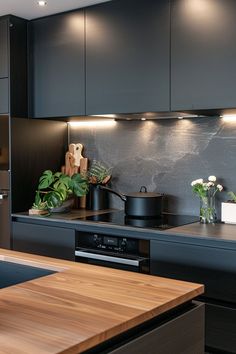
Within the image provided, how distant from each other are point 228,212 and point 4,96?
181 cm

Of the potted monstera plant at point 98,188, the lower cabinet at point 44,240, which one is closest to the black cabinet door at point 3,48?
the potted monstera plant at point 98,188

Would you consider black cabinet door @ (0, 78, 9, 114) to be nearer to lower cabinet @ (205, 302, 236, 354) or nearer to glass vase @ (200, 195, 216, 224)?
glass vase @ (200, 195, 216, 224)

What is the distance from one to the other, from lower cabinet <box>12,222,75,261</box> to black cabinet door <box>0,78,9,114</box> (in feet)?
2.77

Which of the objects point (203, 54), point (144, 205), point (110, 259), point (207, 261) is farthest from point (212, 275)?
point (203, 54)

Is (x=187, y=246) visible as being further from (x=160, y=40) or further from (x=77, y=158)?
(x=77, y=158)

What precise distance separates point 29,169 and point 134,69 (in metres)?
1.14

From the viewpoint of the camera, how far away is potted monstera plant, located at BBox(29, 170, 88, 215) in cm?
325

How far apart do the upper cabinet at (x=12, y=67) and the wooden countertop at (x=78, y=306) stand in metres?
2.00

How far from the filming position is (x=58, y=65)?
3340mm

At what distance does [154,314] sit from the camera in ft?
3.98

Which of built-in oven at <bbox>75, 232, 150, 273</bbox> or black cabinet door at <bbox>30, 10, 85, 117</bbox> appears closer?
built-in oven at <bbox>75, 232, 150, 273</bbox>

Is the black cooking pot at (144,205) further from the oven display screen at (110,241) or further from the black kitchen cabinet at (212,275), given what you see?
the black kitchen cabinet at (212,275)

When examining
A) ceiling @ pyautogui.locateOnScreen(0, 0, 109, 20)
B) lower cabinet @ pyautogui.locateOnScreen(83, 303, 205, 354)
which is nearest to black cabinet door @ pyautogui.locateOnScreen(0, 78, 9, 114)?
ceiling @ pyautogui.locateOnScreen(0, 0, 109, 20)

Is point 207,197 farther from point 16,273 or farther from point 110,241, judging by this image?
point 16,273
